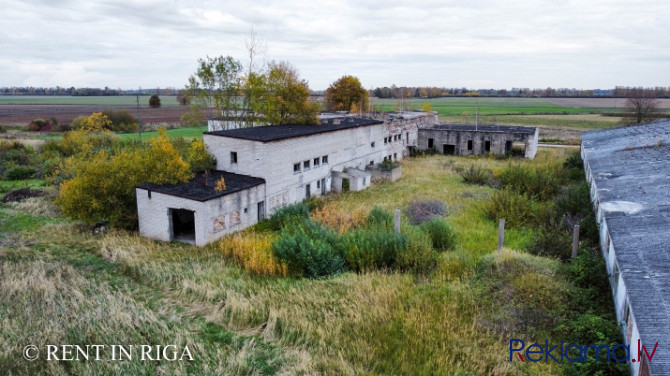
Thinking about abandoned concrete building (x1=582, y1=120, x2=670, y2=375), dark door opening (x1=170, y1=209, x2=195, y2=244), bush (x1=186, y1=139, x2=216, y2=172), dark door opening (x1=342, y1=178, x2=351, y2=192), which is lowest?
dark door opening (x1=170, y1=209, x2=195, y2=244)

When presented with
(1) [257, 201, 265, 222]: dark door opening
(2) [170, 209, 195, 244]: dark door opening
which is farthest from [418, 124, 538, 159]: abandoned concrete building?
(2) [170, 209, 195, 244]: dark door opening

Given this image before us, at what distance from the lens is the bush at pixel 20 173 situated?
32344 millimetres

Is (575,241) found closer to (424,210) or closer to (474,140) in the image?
(424,210)

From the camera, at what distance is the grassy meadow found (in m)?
9.82

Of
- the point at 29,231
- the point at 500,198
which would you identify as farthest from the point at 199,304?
the point at 500,198

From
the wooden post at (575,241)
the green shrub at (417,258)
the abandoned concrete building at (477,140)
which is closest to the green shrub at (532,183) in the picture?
the wooden post at (575,241)

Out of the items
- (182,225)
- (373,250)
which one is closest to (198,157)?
(182,225)

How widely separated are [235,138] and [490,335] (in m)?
14.8

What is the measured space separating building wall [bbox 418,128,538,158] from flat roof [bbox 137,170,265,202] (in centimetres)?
2635

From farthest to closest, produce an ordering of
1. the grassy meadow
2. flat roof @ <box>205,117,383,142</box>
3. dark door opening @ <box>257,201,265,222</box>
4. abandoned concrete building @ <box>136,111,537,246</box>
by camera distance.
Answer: flat roof @ <box>205,117,383,142</box> → dark door opening @ <box>257,201,265,222</box> → abandoned concrete building @ <box>136,111,537,246</box> → the grassy meadow

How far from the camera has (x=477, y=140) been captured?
42.0 meters

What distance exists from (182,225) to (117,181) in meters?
3.37

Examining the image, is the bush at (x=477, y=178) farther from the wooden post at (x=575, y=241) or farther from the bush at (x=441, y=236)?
the wooden post at (x=575, y=241)

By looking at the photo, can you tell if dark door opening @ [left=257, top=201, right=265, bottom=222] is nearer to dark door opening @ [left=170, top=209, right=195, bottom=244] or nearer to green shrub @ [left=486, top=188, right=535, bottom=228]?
dark door opening @ [left=170, top=209, right=195, bottom=244]
